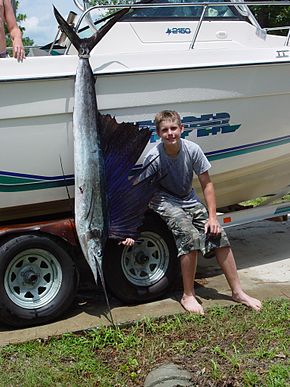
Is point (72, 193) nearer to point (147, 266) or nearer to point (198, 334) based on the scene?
point (147, 266)

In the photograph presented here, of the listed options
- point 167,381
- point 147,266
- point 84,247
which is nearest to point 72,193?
point 84,247

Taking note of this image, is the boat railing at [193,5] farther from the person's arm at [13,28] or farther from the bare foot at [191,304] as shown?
the bare foot at [191,304]

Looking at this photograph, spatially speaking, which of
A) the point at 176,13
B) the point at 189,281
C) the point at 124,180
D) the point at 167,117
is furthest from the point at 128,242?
the point at 176,13

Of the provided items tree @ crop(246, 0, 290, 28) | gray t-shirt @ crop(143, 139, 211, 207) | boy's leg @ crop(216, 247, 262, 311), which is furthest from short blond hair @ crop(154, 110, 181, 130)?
tree @ crop(246, 0, 290, 28)

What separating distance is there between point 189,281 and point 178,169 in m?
0.83

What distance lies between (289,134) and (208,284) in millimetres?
1466

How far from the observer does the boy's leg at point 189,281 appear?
424 cm

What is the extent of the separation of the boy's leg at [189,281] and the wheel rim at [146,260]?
0.98 ft

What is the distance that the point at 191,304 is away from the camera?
14.0 ft

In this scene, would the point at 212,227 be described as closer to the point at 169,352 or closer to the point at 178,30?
the point at 169,352

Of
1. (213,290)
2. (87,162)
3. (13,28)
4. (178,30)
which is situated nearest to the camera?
(87,162)

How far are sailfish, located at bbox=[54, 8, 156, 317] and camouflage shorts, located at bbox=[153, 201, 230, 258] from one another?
211 millimetres

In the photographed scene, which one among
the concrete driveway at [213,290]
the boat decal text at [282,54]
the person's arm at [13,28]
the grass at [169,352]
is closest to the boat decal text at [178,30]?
the boat decal text at [282,54]

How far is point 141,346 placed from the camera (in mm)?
3699
